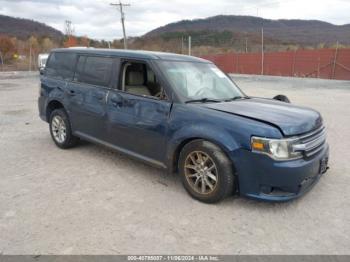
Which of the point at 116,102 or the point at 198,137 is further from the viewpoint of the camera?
the point at 116,102

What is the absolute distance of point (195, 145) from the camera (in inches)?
153

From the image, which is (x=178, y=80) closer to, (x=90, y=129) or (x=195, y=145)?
(x=195, y=145)

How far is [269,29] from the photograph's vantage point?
112 metres

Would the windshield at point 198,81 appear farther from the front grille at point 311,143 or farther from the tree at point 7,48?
the tree at point 7,48

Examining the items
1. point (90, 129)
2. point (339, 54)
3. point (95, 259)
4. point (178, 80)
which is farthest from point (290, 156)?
point (339, 54)

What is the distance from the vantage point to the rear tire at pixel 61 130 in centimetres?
586

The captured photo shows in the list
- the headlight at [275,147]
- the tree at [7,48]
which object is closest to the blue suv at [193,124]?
the headlight at [275,147]

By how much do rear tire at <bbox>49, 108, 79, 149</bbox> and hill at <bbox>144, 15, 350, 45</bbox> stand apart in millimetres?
91389

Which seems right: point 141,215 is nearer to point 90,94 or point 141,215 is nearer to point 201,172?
point 201,172

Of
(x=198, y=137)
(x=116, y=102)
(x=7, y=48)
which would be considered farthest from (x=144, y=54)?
(x=7, y=48)

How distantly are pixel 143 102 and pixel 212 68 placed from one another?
1.37 metres

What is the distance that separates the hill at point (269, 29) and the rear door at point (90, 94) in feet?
300

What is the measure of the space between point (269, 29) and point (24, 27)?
84.9m

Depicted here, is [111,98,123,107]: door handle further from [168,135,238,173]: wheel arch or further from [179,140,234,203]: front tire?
[179,140,234,203]: front tire
